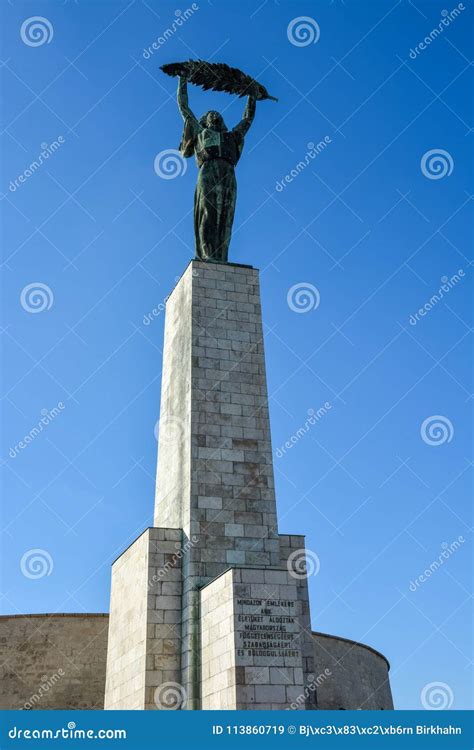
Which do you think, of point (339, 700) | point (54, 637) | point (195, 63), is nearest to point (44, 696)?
point (54, 637)

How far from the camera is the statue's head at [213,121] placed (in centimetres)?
1862

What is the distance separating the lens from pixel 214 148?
18.3 meters

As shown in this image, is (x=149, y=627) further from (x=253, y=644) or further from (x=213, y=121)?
(x=213, y=121)

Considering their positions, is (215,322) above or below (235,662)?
above

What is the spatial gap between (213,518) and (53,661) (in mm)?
8461

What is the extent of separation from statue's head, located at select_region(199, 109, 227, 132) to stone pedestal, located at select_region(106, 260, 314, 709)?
3719mm

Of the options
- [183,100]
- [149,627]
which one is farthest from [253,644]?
[183,100]

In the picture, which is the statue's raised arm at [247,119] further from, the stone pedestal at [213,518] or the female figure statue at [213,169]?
the stone pedestal at [213,518]

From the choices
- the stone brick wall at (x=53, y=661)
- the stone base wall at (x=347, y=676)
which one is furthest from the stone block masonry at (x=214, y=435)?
the stone base wall at (x=347, y=676)

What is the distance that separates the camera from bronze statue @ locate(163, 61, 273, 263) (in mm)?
17906

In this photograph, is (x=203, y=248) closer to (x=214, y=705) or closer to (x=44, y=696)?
(x=214, y=705)

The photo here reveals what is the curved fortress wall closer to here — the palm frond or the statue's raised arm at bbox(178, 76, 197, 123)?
the statue's raised arm at bbox(178, 76, 197, 123)

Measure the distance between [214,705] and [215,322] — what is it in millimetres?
7580

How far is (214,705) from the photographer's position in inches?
486
